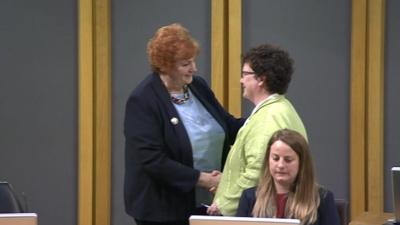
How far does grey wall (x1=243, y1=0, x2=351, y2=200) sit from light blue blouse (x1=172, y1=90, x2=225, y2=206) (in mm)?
1936

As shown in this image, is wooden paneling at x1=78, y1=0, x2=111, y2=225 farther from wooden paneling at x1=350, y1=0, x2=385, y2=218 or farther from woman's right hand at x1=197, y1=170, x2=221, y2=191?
woman's right hand at x1=197, y1=170, x2=221, y2=191

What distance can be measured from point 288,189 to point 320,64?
247 cm

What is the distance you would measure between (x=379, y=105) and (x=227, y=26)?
113 centimetres

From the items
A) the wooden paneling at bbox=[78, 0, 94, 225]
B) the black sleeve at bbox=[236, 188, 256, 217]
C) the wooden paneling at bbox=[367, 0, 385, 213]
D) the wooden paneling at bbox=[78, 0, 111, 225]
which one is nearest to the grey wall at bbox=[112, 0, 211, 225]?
the wooden paneling at bbox=[78, 0, 111, 225]

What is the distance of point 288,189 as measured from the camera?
287 centimetres

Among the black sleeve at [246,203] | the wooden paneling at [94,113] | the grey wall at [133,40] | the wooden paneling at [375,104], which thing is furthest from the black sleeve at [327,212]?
the wooden paneling at [94,113]

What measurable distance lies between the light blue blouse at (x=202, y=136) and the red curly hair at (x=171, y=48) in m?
0.17

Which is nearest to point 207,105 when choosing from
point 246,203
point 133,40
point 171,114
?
point 171,114

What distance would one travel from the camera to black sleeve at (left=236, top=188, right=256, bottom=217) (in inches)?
113

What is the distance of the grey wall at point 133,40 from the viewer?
538cm
